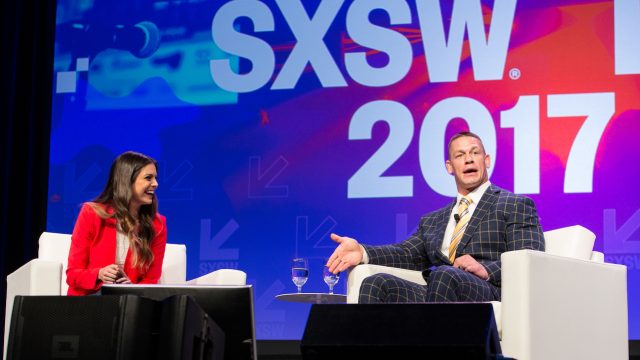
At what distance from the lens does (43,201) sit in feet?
18.1

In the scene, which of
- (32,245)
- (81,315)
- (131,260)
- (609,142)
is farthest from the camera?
(32,245)

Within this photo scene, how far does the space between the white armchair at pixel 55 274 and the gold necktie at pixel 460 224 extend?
0.95 metres

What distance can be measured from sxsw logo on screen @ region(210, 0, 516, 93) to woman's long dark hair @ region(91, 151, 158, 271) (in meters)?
1.54

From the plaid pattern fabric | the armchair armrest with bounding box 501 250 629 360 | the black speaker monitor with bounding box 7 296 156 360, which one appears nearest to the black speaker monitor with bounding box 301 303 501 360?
the black speaker monitor with bounding box 7 296 156 360

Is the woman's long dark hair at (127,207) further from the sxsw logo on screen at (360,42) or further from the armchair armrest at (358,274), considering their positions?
the sxsw logo on screen at (360,42)

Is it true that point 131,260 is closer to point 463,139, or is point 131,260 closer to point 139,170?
point 139,170

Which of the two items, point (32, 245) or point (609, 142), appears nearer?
point (609, 142)

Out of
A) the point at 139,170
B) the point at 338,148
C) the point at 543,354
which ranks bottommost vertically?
the point at 543,354

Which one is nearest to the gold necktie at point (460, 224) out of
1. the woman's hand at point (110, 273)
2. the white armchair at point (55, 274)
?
the white armchair at point (55, 274)

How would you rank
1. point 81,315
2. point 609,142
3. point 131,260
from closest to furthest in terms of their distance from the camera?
point 81,315
point 131,260
point 609,142

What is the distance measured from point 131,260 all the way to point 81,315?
1.52 metres

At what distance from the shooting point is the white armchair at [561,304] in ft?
10.8

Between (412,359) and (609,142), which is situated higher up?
(609,142)

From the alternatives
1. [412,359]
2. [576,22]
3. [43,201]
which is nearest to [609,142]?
[576,22]
